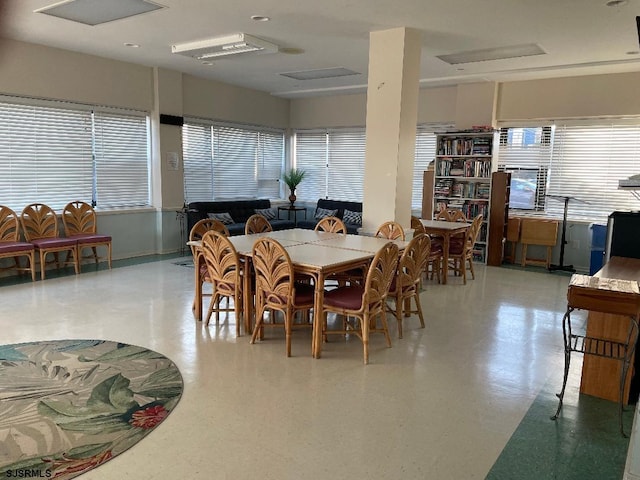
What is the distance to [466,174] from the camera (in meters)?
8.21

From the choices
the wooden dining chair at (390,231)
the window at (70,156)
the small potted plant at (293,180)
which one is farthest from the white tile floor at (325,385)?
the small potted plant at (293,180)

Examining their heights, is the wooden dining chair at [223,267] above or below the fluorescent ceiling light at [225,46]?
below

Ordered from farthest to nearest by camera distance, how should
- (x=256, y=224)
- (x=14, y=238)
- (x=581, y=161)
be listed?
(x=581, y=161)
(x=14, y=238)
(x=256, y=224)

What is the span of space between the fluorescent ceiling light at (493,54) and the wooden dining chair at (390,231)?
2640 mm

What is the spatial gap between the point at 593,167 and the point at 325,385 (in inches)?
255

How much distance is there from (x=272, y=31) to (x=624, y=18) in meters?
3.64

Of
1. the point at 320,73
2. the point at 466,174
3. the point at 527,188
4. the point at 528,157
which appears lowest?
the point at 527,188

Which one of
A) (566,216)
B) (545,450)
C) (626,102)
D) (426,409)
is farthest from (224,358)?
(626,102)

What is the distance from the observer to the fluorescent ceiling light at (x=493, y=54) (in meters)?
6.07

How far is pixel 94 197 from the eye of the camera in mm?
7523

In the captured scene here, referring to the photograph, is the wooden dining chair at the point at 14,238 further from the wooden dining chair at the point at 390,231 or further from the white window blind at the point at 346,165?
the white window blind at the point at 346,165

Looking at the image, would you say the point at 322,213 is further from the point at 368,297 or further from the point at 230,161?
the point at 368,297

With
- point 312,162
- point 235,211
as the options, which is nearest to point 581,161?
point 312,162

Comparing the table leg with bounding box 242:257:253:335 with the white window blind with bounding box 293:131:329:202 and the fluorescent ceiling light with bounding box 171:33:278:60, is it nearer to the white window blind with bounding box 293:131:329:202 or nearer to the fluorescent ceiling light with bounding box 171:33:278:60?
the fluorescent ceiling light with bounding box 171:33:278:60
